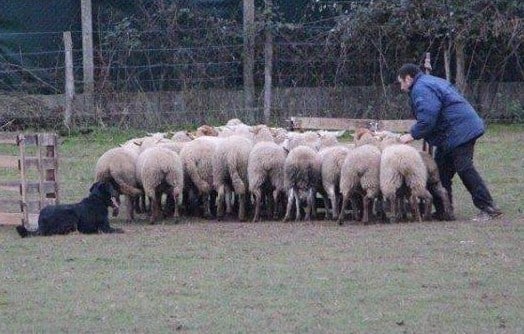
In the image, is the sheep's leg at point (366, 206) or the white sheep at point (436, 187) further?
the white sheep at point (436, 187)

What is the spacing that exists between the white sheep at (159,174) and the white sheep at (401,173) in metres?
2.30

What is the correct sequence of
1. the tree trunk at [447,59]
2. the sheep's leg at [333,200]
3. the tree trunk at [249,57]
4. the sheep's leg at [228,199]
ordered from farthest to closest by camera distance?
the tree trunk at [249,57], the tree trunk at [447,59], the sheep's leg at [228,199], the sheep's leg at [333,200]

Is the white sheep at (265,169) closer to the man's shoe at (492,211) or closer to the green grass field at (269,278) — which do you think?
the green grass field at (269,278)

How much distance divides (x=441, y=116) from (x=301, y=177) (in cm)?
169

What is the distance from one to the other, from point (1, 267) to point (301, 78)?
1193 cm

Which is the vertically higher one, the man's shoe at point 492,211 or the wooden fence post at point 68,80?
the wooden fence post at point 68,80

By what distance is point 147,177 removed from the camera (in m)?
12.3

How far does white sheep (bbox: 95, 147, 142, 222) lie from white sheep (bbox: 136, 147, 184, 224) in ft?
0.33

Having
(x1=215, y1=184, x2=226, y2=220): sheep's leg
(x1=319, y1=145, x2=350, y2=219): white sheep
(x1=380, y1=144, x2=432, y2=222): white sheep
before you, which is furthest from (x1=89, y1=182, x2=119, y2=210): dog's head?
(x1=380, y1=144, x2=432, y2=222): white sheep

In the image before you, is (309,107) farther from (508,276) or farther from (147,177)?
(508,276)

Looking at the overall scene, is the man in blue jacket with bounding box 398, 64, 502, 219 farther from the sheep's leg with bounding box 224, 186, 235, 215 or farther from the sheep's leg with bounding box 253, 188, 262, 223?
the sheep's leg with bounding box 224, 186, 235, 215

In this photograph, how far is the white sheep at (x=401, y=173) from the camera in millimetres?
11648

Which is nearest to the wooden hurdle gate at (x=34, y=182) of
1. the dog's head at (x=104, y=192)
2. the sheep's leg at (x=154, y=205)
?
the dog's head at (x=104, y=192)

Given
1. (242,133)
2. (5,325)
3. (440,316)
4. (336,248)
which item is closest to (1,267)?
(5,325)
